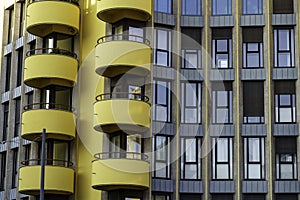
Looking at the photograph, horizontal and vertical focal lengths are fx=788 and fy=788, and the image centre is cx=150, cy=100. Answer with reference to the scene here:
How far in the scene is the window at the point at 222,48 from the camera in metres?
41.1

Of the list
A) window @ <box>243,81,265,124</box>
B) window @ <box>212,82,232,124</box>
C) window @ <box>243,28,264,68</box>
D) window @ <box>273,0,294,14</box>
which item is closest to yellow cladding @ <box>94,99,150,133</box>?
window @ <box>212,82,232,124</box>

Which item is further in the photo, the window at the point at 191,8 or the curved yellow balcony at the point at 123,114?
the window at the point at 191,8

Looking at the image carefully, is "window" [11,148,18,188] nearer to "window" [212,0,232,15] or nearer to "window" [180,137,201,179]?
"window" [180,137,201,179]

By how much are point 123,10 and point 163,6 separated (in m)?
2.66

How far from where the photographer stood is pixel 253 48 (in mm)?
41062

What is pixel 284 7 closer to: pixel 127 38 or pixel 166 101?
pixel 166 101

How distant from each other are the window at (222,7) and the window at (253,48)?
1.46 metres

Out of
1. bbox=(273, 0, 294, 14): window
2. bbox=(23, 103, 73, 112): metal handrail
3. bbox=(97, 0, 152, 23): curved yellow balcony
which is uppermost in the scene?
bbox=(273, 0, 294, 14): window

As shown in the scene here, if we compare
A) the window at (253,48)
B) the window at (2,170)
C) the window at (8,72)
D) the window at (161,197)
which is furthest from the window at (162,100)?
the window at (8,72)

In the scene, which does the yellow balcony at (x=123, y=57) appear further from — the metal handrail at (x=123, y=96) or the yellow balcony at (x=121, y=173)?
the yellow balcony at (x=121, y=173)

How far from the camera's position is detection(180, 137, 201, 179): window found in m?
39.9

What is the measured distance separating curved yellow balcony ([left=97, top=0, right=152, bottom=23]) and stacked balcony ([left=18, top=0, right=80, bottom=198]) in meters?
2.21

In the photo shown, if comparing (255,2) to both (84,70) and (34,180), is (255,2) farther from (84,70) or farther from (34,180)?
(34,180)

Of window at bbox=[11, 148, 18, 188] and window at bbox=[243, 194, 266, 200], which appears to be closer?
window at bbox=[243, 194, 266, 200]
